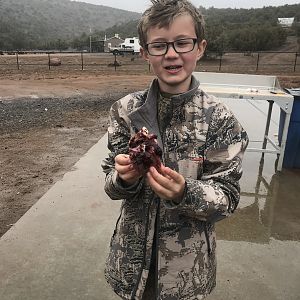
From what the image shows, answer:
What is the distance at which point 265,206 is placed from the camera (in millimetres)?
4344

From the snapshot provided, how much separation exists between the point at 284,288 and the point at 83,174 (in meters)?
2.95

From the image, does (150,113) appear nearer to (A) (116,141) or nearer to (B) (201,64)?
(A) (116,141)

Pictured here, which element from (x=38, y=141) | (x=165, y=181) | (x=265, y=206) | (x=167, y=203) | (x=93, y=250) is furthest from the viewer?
(x=38, y=141)

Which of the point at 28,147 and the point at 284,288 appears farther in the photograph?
the point at 28,147

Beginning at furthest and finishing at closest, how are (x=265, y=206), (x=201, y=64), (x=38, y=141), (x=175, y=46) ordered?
(x=201, y=64), (x=38, y=141), (x=265, y=206), (x=175, y=46)

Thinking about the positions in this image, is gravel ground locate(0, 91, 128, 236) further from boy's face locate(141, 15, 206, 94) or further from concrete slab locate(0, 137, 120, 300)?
boy's face locate(141, 15, 206, 94)

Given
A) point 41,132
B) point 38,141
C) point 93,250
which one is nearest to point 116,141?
point 93,250

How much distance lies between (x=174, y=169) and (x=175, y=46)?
501mm

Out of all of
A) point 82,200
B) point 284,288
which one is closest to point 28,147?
point 82,200

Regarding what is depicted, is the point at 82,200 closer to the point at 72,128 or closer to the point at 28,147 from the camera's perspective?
the point at 28,147

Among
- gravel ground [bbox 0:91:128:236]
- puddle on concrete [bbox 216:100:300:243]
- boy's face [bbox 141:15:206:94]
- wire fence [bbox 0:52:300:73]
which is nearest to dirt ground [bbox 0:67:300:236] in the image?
gravel ground [bbox 0:91:128:236]

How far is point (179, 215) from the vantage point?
1.71 metres

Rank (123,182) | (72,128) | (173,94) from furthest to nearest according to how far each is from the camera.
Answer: (72,128) → (173,94) → (123,182)

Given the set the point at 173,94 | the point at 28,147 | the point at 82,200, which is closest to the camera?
the point at 173,94
